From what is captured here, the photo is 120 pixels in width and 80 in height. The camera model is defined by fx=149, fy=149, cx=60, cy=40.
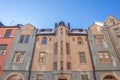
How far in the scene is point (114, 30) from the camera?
33688 millimetres

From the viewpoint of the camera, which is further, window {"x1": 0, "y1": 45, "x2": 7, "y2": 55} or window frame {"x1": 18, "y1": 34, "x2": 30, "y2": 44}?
window frame {"x1": 18, "y1": 34, "x2": 30, "y2": 44}

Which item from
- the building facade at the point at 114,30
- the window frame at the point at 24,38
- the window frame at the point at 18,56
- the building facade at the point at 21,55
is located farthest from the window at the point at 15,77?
the building facade at the point at 114,30

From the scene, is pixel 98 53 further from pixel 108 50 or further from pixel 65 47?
pixel 65 47

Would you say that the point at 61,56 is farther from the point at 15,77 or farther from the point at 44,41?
the point at 15,77

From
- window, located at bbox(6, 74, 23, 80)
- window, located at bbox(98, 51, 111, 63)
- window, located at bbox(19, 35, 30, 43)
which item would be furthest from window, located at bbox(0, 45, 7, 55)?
window, located at bbox(98, 51, 111, 63)

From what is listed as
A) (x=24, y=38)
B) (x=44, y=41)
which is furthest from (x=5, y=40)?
(x=44, y=41)

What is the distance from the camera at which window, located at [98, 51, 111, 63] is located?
29.4 m

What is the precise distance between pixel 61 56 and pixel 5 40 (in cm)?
1323

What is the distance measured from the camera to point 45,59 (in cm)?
2975

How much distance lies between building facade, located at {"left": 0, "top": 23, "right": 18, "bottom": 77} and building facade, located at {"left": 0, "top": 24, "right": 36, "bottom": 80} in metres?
0.90

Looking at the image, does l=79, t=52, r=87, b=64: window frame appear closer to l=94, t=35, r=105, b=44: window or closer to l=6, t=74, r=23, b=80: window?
l=94, t=35, r=105, b=44: window

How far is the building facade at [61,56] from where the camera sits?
27391 mm

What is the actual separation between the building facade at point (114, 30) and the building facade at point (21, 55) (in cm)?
1722

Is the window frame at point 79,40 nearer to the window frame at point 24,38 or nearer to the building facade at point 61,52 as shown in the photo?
the building facade at point 61,52
